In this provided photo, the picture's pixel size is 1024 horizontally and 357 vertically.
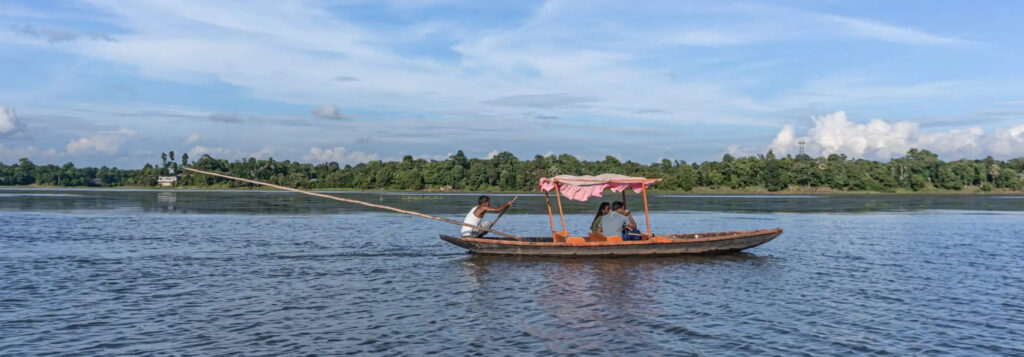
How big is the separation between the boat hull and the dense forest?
108 m

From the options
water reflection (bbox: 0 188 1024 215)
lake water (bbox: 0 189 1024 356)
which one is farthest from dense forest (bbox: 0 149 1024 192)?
lake water (bbox: 0 189 1024 356)

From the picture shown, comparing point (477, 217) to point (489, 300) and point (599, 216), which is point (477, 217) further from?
point (489, 300)

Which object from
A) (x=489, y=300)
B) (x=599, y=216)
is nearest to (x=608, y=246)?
(x=599, y=216)

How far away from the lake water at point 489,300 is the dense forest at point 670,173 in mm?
104640

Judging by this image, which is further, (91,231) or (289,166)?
(289,166)

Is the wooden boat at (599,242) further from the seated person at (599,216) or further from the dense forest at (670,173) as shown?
the dense forest at (670,173)

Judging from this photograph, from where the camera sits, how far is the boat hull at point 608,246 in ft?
76.0

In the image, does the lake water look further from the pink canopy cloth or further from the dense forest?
the dense forest

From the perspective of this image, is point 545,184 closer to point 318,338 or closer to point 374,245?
point 374,245

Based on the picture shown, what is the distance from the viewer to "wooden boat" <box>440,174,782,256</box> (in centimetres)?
2320

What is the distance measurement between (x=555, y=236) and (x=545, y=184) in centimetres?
210

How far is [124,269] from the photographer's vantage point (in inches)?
806

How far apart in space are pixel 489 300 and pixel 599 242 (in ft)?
25.5

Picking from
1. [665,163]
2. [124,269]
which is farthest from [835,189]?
[124,269]
